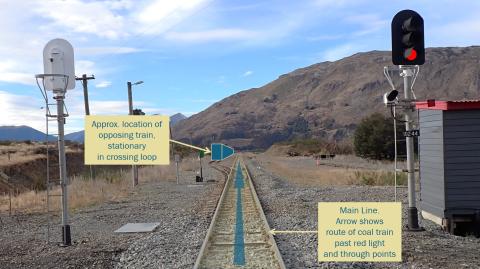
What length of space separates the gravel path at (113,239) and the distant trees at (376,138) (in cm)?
4186

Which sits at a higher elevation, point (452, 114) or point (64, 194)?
point (452, 114)

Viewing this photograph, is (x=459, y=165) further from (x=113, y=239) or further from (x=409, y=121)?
(x=113, y=239)

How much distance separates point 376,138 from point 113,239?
1980 inches

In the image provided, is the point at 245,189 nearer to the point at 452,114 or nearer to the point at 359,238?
the point at 452,114

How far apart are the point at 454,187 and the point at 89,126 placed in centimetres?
805

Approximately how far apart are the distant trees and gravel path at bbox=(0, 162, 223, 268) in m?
41.9

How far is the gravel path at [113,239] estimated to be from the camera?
31.2ft

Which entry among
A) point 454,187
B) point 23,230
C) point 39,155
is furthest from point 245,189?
point 39,155

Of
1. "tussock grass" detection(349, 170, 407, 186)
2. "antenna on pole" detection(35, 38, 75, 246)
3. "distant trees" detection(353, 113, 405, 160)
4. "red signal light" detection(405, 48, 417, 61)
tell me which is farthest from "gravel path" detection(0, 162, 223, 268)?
"distant trees" detection(353, 113, 405, 160)

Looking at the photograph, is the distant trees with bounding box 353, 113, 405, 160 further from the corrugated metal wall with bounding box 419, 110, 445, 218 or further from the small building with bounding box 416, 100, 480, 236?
the small building with bounding box 416, 100, 480, 236

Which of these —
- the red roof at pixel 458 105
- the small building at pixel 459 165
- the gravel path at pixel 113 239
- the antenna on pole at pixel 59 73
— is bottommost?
the gravel path at pixel 113 239

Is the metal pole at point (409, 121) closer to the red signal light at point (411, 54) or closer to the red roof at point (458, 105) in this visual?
the red signal light at point (411, 54)

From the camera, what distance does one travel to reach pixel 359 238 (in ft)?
25.1

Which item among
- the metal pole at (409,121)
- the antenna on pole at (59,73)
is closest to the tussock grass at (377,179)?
the metal pole at (409,121)
